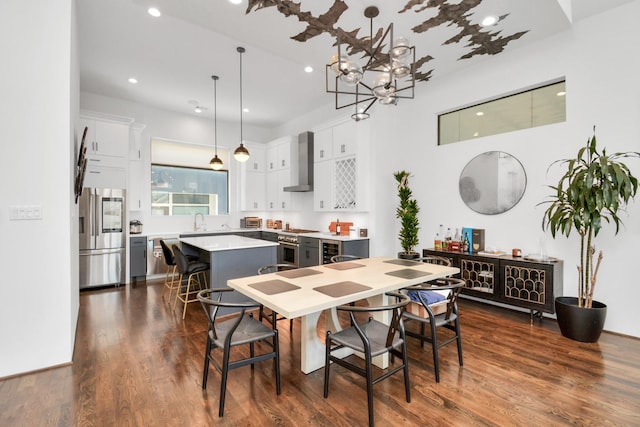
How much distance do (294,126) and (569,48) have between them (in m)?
5.02

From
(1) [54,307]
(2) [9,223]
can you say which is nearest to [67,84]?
(2) [9,223]

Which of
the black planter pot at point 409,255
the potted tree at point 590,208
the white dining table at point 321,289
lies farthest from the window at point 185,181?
the potted tree at point 590,208

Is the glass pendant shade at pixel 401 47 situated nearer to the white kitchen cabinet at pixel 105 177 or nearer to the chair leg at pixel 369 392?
the chair leg at pixel 369 392

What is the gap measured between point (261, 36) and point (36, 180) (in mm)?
2530

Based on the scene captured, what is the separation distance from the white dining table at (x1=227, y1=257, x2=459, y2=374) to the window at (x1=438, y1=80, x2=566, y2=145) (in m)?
2.42

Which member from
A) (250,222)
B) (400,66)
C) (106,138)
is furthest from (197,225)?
(400,66)

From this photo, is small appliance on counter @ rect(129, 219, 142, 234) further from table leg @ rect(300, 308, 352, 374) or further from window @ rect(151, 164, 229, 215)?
table leg @ rect(300, 308, 352, 374)

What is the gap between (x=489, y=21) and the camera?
3.23 meters

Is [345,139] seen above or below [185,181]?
above

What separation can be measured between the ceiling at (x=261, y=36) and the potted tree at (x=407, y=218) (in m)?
1.60

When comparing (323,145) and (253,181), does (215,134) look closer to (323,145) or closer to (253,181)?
(253,181)

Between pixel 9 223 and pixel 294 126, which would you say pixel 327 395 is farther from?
pixel 294 126

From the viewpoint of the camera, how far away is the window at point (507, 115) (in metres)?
3.68

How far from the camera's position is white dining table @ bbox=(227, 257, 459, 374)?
1.94 meters
